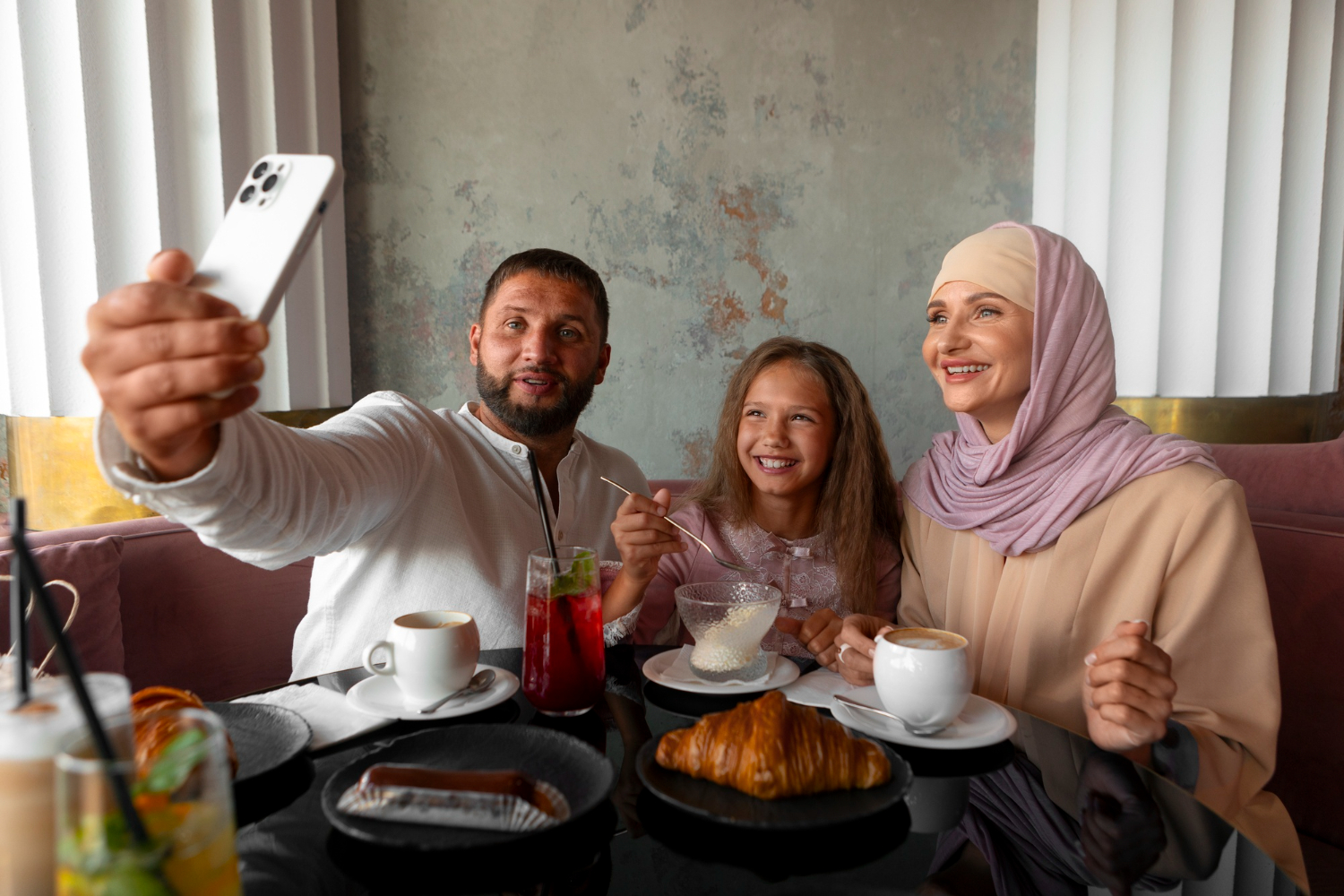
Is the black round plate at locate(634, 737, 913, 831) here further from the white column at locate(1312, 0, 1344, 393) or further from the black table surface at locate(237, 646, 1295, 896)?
the white column at locate(1312, 0, 1344, 393)

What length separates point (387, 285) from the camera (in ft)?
9.06

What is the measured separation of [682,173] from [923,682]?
232 centimetres

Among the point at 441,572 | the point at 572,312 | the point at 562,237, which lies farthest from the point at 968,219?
the point at 441,572

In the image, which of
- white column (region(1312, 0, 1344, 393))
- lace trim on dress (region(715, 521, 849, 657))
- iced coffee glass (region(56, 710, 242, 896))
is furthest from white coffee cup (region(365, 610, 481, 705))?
white column (region(1312, 0, 1344, 393))

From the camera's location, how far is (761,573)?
6.24 ft

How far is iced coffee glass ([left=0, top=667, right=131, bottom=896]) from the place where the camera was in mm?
545

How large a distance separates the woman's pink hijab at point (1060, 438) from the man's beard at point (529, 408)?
2.73 ft

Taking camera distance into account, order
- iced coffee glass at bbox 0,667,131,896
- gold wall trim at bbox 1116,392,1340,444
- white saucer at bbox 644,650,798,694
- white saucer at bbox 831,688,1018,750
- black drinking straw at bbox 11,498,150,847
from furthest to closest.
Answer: gold wall trim at bbox 1116,392,1340,444
white saucer at bbox 644,650,798,694
white saucer at bbox 831,688,1018,750
iced coffee glass at bbox 0,667,131,896
black drinking straw at bbox 11,498,150,847

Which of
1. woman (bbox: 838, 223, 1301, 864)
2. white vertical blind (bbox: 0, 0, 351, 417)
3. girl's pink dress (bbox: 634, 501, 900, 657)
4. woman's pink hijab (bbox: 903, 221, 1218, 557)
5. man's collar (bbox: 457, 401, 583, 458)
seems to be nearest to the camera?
woman (bbox: 838, 223, 1301, 864)

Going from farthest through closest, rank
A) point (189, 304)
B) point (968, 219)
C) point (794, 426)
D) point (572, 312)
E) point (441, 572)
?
point (968, 219) < point (794, 426) < point (572, 312) < point (441, 572) < point (189, 304)

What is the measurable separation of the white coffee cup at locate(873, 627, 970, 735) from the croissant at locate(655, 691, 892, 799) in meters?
0.14

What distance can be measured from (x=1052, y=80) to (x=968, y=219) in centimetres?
52

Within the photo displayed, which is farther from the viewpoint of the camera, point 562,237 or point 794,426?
point 562,237

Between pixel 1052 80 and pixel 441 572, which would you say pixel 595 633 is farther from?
pixel 1052 80
